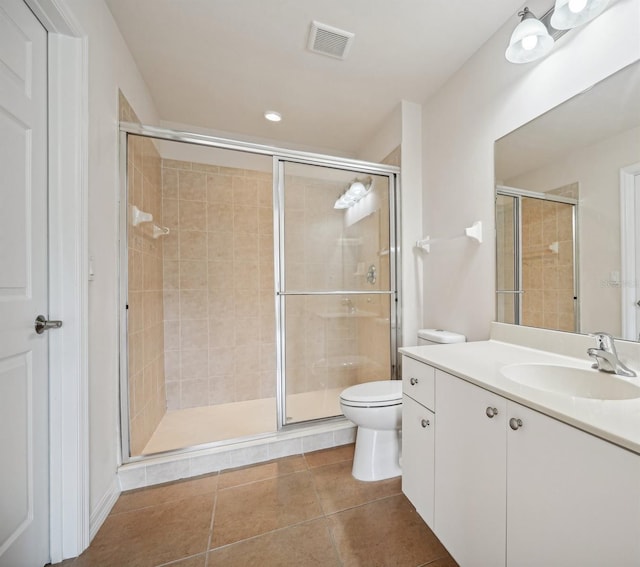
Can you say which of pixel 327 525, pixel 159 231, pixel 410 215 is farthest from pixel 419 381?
pixel 159 231

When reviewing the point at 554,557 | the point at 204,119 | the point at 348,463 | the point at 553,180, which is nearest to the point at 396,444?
the point at 348,463

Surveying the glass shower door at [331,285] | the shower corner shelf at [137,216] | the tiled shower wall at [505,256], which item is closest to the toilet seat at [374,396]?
→ the glass shower door at [331,285]

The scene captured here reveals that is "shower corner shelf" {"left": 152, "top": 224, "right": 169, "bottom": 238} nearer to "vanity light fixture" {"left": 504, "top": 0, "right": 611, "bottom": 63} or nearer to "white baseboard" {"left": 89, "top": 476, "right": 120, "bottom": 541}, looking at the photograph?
"white baseboard" {"left": 89, "top": 476, "right": 120, "bottom": 541}

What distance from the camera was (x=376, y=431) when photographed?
1.60m

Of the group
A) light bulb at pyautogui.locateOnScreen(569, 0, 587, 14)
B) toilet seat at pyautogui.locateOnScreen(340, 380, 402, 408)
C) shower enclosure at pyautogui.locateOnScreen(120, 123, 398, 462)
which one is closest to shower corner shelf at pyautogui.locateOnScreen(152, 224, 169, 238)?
shower enclosure at pyautogui.locateOnScreen(120, 123, 398, 462)

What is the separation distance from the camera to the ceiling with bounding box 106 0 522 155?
1408 mm

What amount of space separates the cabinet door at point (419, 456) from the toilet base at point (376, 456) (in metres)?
0.30

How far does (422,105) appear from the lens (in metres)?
2.16

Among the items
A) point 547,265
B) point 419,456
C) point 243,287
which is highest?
point 547,265

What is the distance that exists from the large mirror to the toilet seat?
2.44 ft

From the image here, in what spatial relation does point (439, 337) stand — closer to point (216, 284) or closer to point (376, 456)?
point (376, 456)

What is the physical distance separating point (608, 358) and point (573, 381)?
14cm

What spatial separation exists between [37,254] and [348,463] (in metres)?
1.88

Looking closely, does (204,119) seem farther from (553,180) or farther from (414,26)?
(553,180)
